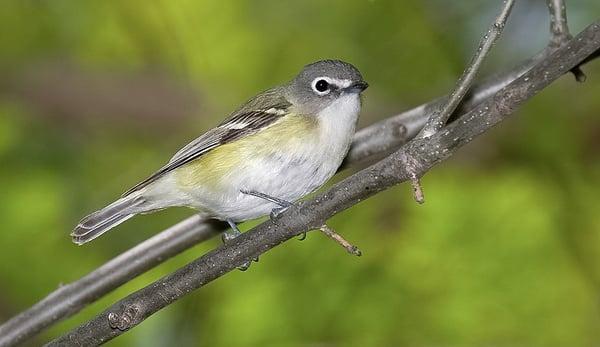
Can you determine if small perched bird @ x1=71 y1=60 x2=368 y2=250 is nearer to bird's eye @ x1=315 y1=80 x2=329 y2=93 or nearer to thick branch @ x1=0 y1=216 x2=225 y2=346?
bird's eye @ x1=315 y1=80 x2=329 y2=93

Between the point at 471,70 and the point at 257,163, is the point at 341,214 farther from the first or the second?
the point at 471,70

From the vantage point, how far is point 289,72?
7879mm

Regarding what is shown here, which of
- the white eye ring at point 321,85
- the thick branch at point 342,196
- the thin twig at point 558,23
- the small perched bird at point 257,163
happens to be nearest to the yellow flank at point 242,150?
the small perched bird at point 257,163

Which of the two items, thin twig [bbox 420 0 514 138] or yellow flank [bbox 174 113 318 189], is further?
yellow flank [bbox 174 113 318 189]

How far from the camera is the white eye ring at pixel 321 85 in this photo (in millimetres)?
5492

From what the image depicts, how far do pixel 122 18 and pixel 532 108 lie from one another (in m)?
3.58

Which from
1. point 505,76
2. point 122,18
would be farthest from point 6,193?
point 505,76

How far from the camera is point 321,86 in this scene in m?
5.53

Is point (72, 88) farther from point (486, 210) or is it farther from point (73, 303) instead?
point (486, 210)

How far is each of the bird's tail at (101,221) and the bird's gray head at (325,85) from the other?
120 centimetres

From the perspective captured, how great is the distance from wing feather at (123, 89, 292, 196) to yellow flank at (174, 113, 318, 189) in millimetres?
43

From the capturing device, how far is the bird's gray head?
5.38 meters

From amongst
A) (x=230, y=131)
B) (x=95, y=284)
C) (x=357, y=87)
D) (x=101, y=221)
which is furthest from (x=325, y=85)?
(x=95, y=284)

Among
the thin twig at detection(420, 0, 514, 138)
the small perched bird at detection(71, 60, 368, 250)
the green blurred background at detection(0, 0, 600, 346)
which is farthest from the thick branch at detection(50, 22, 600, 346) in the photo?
the green blurred background at detection(0, 0, 600, 346)
